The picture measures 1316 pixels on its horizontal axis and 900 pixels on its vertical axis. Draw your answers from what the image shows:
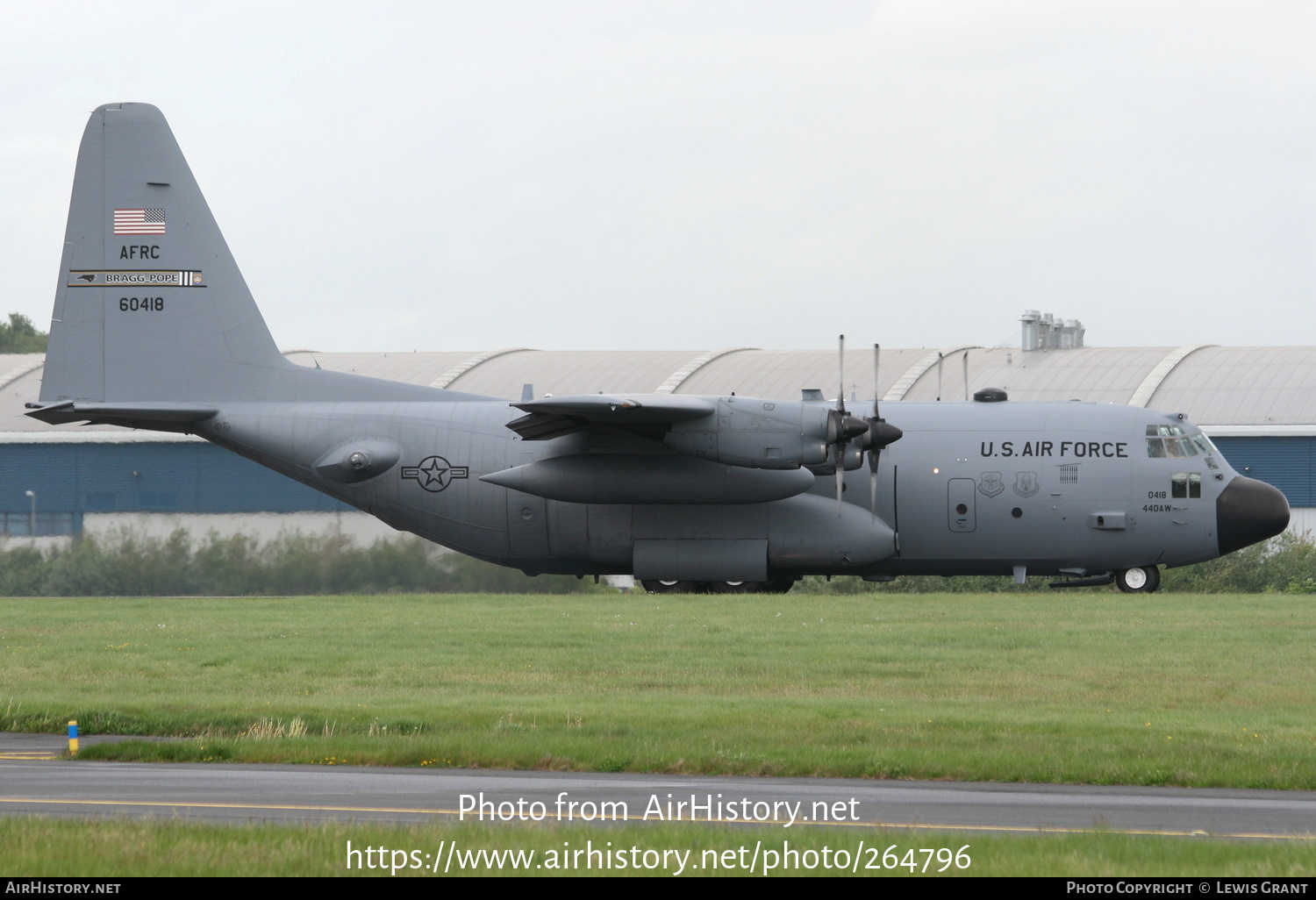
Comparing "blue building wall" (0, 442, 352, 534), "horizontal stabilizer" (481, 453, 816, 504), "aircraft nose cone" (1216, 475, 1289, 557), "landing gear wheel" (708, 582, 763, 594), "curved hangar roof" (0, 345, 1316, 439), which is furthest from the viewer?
"curved hangar roof" (0, 345, 1316, 439)

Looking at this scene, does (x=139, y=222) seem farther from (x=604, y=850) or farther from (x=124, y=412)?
(x=604, y=850)

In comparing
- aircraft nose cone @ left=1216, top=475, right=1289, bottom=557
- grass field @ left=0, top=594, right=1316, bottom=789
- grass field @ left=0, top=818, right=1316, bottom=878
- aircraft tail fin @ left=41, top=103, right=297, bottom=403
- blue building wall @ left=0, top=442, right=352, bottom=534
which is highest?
aircraft tail fin @ left=41, top=103, right=297, bottom=403

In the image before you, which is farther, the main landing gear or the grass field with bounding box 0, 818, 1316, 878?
the main landing gear

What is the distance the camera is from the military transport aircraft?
30.4m

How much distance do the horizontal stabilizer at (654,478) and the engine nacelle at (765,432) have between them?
3.93 ft

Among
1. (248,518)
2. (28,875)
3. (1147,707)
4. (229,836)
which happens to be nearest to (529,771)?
(229,836)

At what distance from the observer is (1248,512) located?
30.9m

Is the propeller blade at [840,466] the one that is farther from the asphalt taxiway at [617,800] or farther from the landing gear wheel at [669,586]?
the asphalt taxiway at [617,800]

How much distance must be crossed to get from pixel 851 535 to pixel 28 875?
2355 centimetres

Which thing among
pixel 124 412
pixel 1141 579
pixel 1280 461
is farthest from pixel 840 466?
pixel 1280 461

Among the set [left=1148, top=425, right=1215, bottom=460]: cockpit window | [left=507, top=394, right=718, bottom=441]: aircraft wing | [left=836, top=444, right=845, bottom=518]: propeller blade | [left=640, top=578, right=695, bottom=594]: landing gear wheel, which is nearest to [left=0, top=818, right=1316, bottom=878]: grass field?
[left=507, top=394, right=718, bottom=441]: aircraft wing

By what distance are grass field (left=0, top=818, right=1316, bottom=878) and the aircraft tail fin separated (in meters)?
24.3

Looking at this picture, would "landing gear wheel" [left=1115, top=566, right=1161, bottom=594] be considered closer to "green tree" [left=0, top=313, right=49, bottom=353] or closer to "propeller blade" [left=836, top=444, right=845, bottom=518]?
"propeller blade" [left=836, top=444, right=845, bottom=518]

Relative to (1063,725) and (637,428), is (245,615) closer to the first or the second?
(637,428)
